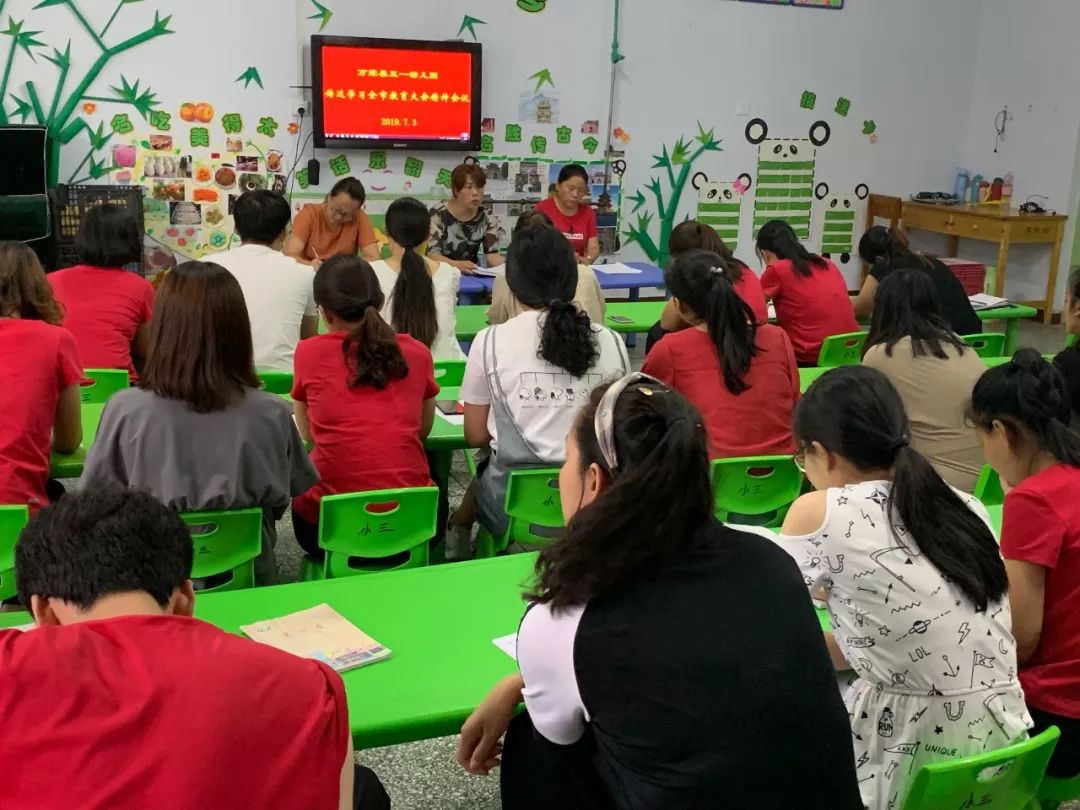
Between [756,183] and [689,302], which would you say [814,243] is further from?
[689,302]

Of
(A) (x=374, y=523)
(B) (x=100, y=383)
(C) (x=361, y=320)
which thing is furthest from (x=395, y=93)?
(A) (x=374, y=523)

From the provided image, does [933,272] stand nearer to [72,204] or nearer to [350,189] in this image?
[350,189]

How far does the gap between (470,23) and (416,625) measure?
599cm

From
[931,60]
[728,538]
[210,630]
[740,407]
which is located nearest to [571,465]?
[728,538]

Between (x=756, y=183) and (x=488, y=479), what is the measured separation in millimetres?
5787

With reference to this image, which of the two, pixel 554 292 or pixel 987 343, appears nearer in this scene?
pixel 554 292

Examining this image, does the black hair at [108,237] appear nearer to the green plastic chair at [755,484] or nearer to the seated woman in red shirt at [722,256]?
the seated woman in red shirt at [722,256]

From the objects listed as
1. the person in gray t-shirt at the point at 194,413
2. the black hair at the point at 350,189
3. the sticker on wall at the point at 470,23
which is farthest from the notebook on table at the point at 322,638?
the sticker on wall at the point at 470,23

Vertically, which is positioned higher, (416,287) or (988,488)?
(416,287)

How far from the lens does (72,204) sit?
646cm

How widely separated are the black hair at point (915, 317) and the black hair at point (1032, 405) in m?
1.08

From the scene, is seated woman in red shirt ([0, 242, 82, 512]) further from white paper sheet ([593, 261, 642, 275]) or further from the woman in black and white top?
white paper sheet ([593, 261, 642, 275])

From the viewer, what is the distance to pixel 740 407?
3137 mm

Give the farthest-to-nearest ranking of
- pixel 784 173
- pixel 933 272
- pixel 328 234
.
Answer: pixel 784 173 < pixel 328 234 < pixel 933 272
